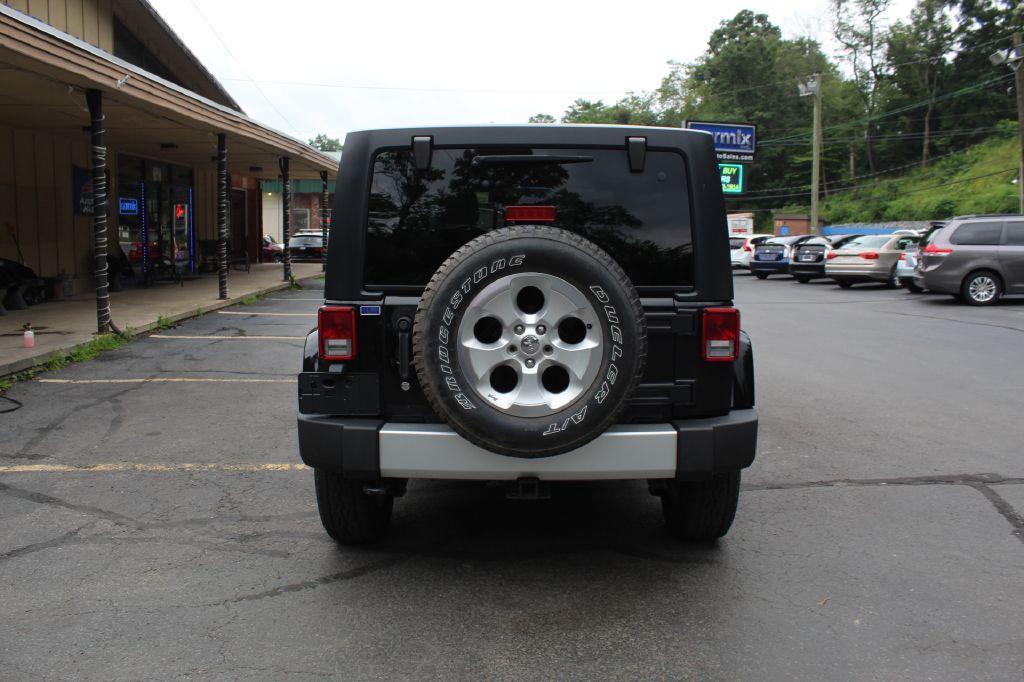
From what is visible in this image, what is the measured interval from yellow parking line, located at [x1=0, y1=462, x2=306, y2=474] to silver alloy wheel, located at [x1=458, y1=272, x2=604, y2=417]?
2.79 m

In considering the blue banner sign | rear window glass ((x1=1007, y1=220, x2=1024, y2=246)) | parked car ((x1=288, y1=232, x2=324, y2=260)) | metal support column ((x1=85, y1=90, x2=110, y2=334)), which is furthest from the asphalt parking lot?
parked car ((x1=288, y1=232, x2=324, y2=260))

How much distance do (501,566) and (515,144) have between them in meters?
2.00

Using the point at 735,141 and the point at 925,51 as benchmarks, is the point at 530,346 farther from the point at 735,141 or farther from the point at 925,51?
the point at 925,51

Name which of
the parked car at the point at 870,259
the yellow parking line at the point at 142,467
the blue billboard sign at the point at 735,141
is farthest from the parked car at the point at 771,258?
the yellow parking line at the point at 142,467

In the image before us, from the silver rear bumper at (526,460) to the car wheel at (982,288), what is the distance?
53.3ft

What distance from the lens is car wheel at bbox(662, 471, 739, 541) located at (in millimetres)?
4207

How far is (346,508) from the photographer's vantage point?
421cm

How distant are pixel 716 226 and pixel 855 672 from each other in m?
1.93

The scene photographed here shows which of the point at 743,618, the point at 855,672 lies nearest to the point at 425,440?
the point at 743,618

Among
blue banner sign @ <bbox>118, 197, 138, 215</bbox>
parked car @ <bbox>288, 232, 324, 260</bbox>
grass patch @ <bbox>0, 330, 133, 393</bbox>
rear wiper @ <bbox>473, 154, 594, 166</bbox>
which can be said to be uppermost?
blue banner sign @ <bbox>118, 197, 138, 215</bbox>

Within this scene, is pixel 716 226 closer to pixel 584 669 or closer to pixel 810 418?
pixel 584 669

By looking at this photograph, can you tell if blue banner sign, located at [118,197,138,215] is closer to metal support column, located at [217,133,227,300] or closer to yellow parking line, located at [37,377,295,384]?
metal support column, located at [217,133,227,300]

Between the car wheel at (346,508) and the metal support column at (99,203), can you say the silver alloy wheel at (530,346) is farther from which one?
the metal support column at (99,203)

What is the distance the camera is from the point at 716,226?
394 cm
